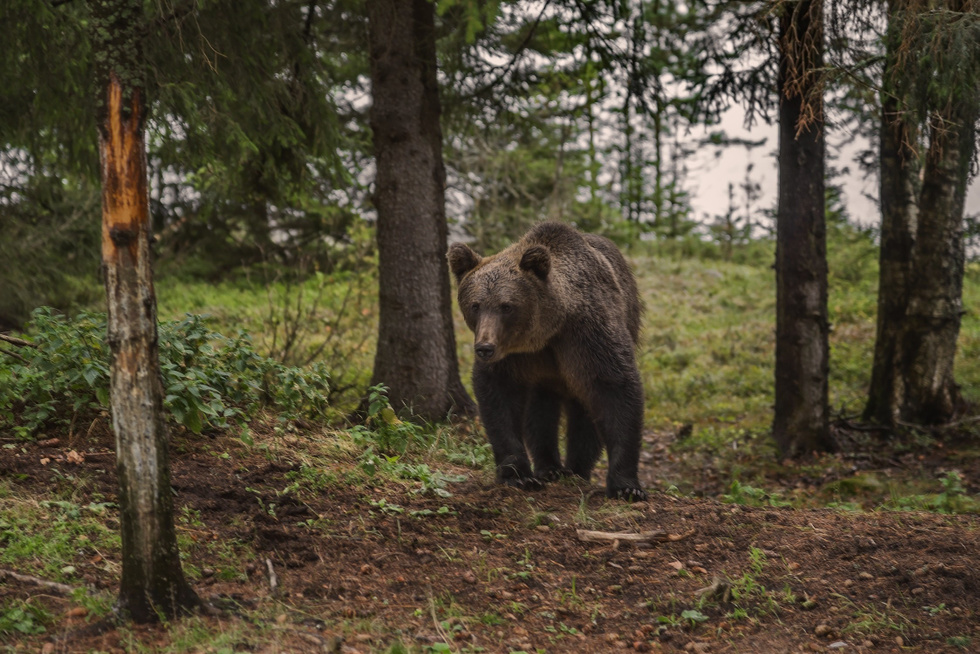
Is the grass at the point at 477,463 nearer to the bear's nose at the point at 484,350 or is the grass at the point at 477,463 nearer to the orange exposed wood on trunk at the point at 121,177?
the bear's nose at the point at 484,350

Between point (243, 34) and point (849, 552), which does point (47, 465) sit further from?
point (849, 552)

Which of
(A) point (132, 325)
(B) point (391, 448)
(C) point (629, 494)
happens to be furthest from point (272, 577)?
(C) point (629, 494)

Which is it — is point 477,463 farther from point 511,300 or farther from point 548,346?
point 511,300

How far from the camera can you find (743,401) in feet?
38.4

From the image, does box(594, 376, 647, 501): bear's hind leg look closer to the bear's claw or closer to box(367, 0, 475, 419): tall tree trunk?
the bear's claw

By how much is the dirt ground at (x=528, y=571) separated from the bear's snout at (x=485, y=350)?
39.5 inches

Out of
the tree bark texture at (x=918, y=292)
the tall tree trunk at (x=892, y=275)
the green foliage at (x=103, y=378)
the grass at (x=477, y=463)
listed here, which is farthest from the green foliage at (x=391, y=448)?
the tree bark texture at (x=918, y=292)

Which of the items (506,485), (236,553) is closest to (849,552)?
(506,485)

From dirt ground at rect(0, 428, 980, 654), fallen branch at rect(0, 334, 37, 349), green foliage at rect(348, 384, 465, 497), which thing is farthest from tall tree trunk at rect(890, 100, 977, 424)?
fallen branch at rect(0, 334, 37, 349)

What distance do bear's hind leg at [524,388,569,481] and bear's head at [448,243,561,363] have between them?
0.79m

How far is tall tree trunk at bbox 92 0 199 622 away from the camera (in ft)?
11.0

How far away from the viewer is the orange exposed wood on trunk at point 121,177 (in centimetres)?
334

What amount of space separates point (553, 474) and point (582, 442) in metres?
0.38

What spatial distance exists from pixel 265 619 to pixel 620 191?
2076 cm
